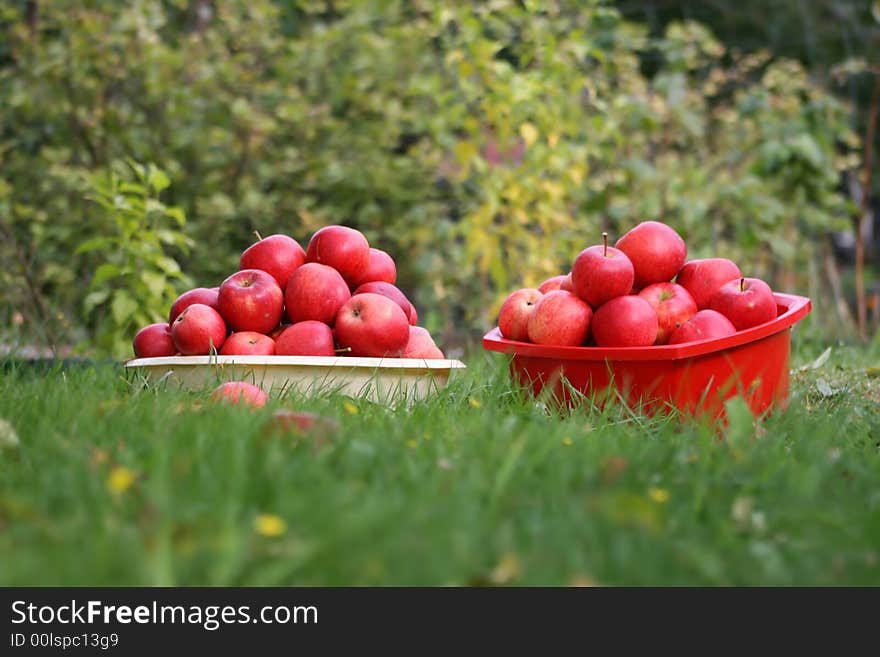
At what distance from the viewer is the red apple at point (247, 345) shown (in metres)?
2.83

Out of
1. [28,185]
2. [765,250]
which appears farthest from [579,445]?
[765,250]

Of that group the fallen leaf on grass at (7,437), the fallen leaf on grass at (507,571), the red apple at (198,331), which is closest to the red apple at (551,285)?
the red apple at (198,331)

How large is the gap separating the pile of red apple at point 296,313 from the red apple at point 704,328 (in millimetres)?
773

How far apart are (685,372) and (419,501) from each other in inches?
50.1

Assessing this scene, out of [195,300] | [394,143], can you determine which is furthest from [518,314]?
[394,143]

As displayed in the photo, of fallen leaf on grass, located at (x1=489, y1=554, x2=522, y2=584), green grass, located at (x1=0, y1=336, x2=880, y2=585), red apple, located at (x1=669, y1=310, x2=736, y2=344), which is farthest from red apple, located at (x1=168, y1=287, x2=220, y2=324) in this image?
fallen leaf on grass, located at (x1=489, y1=554, x2=522, y2=584)

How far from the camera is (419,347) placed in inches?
117

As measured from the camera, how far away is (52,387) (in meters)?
2.40

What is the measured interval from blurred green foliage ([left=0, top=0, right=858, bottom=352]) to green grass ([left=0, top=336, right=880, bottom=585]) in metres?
2.81

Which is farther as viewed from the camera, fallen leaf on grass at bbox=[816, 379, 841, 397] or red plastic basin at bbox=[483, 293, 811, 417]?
fallen leaf on grass at bbox=[816, 379, 841, 397]

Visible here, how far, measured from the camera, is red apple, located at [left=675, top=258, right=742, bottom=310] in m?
2.79

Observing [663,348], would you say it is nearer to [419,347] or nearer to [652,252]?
[652,252]

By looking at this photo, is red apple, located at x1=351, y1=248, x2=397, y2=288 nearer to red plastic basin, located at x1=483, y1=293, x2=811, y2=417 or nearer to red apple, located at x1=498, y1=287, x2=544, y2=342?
red apple, located at x1=498, y1=287, x2=544, y2=342
